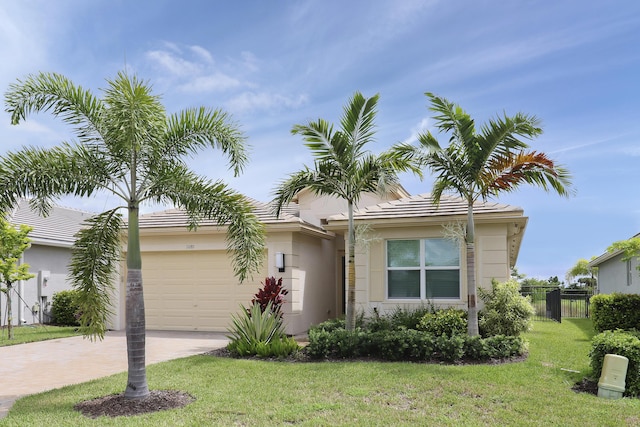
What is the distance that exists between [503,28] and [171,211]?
11.4 m

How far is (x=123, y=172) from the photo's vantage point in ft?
25.8

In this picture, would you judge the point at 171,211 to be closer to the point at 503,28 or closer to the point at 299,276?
the point at 299,276

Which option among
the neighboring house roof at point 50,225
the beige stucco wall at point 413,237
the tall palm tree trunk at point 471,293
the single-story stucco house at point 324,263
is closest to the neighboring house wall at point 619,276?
the beige stucco wall at point 413,237

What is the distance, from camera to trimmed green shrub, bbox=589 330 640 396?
25.0 ft

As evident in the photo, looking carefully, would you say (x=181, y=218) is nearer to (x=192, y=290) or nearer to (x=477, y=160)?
(x=192, y=290)

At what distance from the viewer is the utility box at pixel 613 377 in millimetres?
7406

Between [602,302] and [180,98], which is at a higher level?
[180,98]

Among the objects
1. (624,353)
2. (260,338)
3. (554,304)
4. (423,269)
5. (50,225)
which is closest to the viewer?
(624,353)

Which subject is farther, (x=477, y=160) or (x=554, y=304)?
(x=554, y=304)

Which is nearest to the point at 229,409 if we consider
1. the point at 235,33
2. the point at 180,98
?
the point at 180,98

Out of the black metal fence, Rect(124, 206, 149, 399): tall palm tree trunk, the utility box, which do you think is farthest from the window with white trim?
the black metal fence

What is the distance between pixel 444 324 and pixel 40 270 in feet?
49.6

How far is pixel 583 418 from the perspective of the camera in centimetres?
639

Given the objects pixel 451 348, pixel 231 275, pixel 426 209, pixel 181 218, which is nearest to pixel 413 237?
pixel 426 209
